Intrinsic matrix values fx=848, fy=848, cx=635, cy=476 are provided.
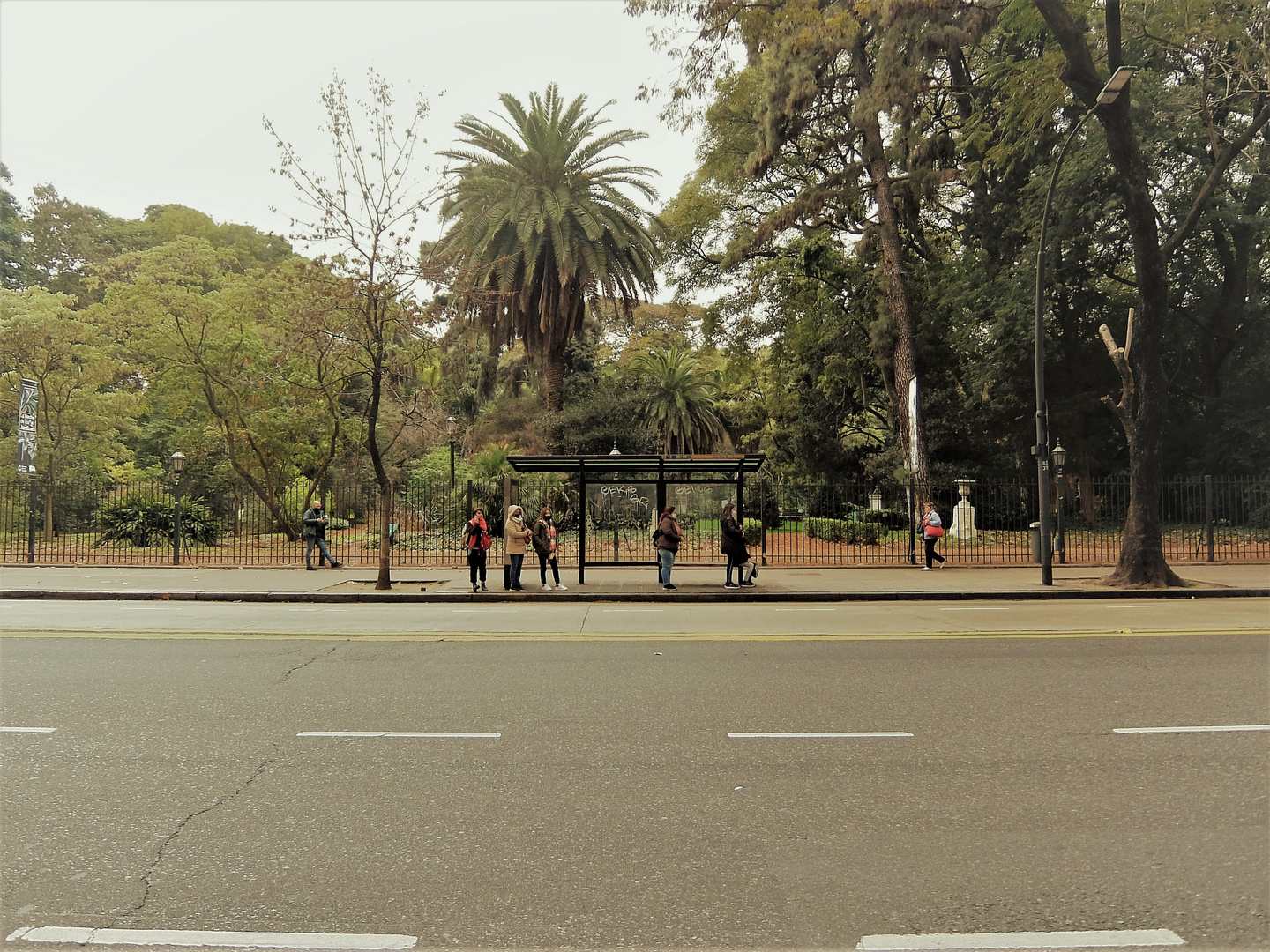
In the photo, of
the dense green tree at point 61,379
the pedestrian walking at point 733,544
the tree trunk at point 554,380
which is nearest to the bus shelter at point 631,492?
the pedestrian walking at point 733,544

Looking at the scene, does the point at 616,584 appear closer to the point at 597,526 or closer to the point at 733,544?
the point at 733,544

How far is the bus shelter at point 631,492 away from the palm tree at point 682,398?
25785mm

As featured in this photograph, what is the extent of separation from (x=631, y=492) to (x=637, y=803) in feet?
56.0

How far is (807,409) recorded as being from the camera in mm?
37875

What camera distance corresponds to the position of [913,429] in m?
29.8

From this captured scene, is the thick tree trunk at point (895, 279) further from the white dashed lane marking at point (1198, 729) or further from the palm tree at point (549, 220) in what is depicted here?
the white dashed lane marking at point (1198, 729)

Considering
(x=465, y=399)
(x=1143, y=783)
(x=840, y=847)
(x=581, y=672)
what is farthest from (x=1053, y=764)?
(x=465, y=399)

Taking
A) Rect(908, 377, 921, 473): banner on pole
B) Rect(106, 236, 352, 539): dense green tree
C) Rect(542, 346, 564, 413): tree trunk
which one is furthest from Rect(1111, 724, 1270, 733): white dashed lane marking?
Rect(542, 346, 564, 413): tree trunk

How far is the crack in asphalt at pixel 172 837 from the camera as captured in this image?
137 inches

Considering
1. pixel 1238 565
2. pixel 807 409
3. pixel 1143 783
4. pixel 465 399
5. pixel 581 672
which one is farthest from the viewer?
pixel 465 399

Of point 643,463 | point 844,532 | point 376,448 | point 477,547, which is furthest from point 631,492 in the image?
point 844,532

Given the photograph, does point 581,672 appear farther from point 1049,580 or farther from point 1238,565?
point 1238,565

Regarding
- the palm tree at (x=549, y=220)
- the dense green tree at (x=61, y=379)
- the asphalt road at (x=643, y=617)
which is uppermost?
the palm tree at (x=549, y=220)

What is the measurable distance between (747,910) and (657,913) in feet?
1.22
